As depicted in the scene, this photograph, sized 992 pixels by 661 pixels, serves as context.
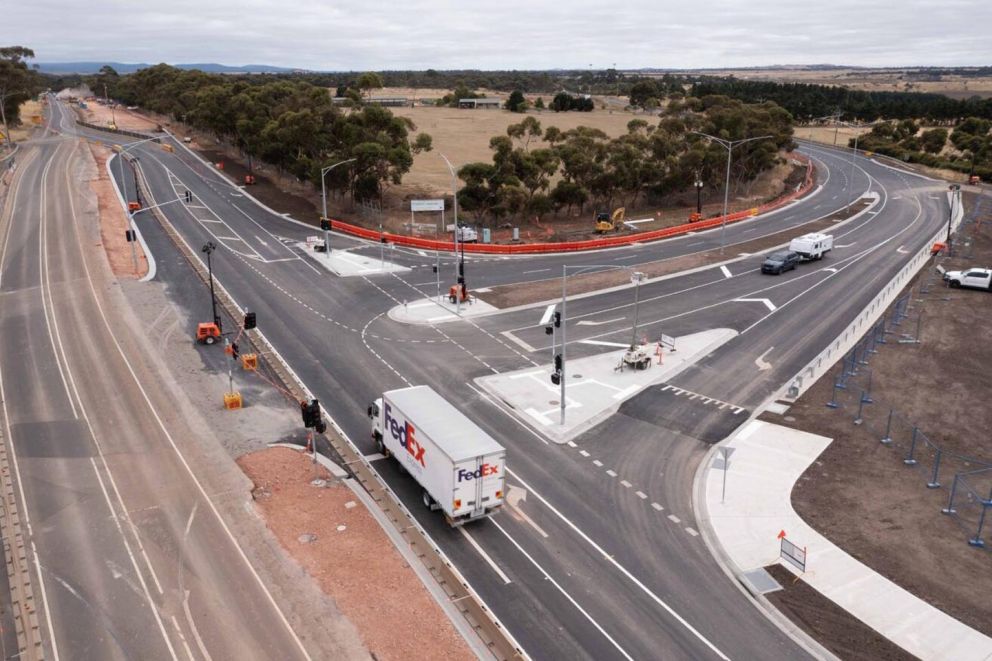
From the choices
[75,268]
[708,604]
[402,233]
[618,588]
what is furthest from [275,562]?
[402,233]

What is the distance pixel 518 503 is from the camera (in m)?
26.0

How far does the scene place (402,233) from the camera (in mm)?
71188

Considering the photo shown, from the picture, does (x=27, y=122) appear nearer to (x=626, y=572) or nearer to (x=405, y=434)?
(x=405, y=434)

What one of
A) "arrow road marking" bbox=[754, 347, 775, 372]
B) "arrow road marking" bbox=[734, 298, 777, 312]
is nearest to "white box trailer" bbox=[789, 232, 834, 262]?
"arrow road marking" bbox=[734, 298, 777, 312]

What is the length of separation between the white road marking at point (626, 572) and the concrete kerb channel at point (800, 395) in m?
2.35

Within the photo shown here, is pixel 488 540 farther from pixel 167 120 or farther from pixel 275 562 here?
pixel 167 120

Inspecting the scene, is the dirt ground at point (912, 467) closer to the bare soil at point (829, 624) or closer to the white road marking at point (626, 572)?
the bare soil at point (829, 624)

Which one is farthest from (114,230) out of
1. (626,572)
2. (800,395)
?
(626,572)

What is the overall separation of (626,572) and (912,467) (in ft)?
45.2

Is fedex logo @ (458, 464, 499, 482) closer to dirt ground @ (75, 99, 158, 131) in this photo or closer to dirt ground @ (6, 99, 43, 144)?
dirt ground @ (6, 99, 43, 144)

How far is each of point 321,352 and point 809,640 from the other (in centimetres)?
2894

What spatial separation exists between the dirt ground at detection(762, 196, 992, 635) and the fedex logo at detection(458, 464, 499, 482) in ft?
37.3

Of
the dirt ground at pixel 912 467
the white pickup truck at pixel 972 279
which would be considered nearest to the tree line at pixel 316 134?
the white pickup truck at pixel 972 279

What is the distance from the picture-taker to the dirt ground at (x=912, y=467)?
21938 millimetres
